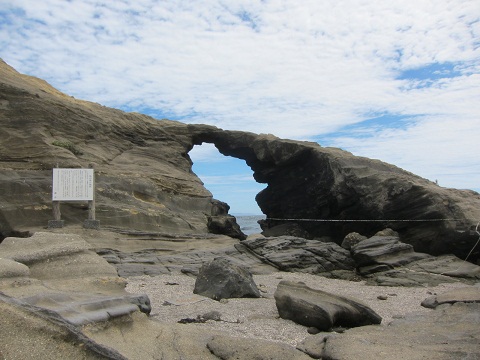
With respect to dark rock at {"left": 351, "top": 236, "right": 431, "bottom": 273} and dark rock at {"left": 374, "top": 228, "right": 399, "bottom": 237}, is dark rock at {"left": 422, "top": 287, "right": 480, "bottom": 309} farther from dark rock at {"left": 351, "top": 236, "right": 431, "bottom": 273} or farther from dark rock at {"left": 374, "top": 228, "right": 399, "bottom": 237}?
dark rock at {"left": 374, "top": 228, "right": 399, "bottom": 237}

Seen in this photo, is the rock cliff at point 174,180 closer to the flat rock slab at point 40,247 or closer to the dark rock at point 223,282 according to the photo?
the dark rock at point 223,282

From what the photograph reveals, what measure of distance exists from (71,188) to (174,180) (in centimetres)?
623

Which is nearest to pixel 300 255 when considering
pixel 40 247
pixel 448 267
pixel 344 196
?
pixel 448 267

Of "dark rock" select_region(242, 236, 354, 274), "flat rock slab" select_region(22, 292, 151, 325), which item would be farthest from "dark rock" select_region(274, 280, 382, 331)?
"dark rock" select_region(242, 236, 354, 274)

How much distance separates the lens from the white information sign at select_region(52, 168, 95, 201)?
14.6 m

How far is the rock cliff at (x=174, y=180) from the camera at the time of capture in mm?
16312

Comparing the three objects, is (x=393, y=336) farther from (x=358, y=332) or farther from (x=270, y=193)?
(x=270, y=193)

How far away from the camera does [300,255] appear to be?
1517 centimetres

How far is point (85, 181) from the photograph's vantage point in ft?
48.8

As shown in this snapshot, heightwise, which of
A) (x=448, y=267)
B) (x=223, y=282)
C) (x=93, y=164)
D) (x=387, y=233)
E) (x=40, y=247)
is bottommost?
(x=448, y=267)

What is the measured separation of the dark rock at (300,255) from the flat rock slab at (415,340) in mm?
6186

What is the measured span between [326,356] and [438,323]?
359 cm

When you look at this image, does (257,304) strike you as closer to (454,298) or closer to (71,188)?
(454,298)

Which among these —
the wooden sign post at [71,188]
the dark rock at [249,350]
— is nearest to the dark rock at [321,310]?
the dark rock at [249,350]
